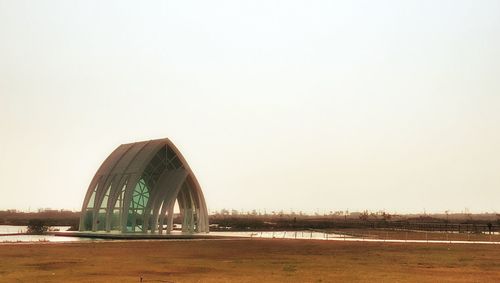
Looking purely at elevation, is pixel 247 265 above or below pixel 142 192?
below

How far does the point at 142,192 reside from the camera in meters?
59.3

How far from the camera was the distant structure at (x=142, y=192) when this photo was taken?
5725 centimetres

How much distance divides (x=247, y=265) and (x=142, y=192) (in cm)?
3476

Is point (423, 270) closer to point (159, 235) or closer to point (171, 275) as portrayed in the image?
point (171, 275)

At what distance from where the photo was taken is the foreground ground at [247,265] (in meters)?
21.4

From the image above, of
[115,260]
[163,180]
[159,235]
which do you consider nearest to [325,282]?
[115,260]

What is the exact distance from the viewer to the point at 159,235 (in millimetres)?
53625

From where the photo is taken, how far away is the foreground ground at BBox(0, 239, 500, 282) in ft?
70.3

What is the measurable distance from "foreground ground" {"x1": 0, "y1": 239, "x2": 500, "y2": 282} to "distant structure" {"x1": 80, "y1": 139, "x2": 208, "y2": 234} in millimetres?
21481

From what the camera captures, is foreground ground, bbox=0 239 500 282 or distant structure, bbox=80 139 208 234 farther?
distant structure, bbox=80 139 208 234

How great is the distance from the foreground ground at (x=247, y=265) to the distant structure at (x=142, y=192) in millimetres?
21481

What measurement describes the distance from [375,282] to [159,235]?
36.5 meters

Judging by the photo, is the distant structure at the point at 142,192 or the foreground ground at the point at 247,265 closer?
the foreground ground at the point at 247,265

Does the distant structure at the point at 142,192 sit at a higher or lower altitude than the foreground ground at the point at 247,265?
higher
